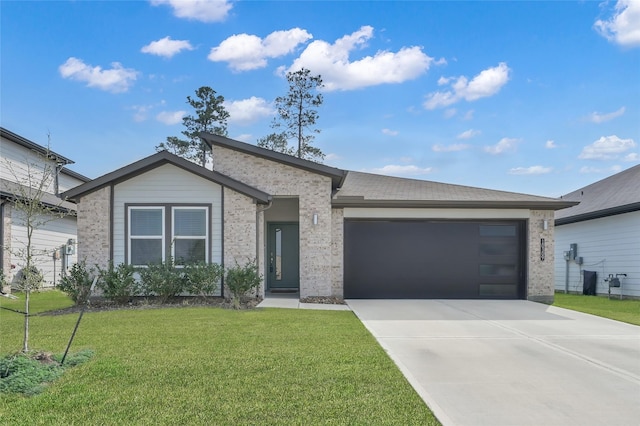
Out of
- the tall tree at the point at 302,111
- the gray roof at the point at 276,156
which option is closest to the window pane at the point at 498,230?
the gray roof at the point at 276,156

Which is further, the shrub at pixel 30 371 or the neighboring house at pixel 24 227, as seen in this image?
the neighboring house at pixel 24 227

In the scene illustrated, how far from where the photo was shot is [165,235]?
1287cm

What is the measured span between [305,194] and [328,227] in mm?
1098

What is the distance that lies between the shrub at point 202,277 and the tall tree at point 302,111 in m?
18.4

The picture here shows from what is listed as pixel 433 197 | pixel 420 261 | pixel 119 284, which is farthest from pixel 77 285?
pixel 433 197

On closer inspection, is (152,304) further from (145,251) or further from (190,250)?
(190,250)

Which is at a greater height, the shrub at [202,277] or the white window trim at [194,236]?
the white window trim at [194,236]

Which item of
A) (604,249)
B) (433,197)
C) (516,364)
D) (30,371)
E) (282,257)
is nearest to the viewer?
(30,371)

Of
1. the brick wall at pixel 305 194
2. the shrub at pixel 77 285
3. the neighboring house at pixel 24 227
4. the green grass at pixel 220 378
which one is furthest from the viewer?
the neighboring house at pixel 24 227

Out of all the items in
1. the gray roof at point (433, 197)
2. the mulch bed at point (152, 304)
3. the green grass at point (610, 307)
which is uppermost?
the gray roof at point (433, 197)

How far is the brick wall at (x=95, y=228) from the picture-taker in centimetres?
1281

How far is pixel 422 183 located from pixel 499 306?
5.47 meters

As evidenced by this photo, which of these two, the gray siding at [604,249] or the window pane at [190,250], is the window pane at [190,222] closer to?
the window pane at [190,250]

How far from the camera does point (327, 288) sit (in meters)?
13.9
